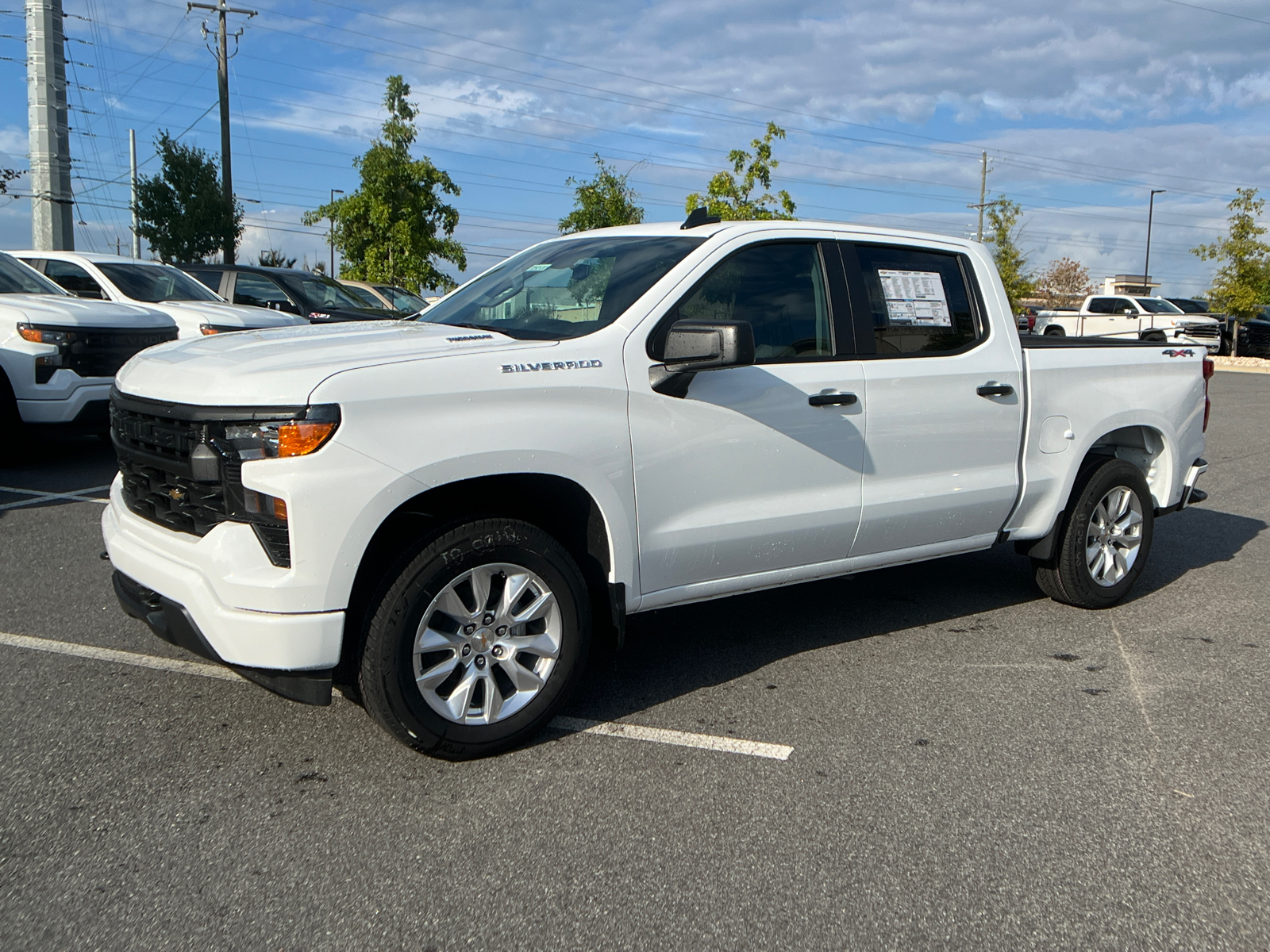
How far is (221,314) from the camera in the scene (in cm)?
1083

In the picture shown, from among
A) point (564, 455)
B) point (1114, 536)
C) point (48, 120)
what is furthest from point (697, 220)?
point (48, 120)

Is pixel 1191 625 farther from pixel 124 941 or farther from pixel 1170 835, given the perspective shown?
pixel 124 941

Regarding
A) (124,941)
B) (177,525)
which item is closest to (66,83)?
(177,525)

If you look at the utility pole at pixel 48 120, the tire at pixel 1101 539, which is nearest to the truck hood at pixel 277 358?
the tire at pixel 1101 539

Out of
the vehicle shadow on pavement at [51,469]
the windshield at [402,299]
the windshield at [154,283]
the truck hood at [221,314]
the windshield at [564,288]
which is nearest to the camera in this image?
the windshield at [564,288]

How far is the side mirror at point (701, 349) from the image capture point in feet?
12.0

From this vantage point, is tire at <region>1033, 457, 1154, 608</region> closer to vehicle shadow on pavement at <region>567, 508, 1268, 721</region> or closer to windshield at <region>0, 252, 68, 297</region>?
vehicle shadow on pavement at <region>567, 508, 1268, 721</region>

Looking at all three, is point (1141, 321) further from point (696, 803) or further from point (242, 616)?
point (242, 616)

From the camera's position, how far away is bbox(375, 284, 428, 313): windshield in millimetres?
20656

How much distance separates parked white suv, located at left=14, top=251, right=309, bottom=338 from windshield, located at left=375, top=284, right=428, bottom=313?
8071 mm

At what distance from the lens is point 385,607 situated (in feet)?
11.1

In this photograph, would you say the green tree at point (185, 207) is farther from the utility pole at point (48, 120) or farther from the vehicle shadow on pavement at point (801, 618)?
the vehicle shadow on pavement at point (801, 618)

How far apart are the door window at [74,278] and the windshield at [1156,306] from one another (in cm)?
3076

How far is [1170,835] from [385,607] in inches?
98.3
